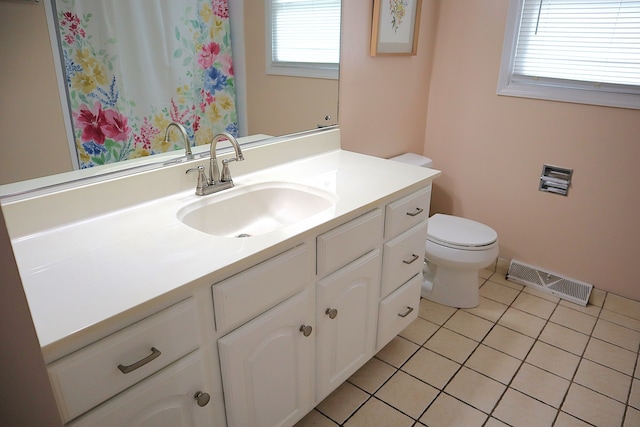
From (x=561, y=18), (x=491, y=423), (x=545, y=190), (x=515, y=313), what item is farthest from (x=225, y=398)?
(x=561, y=18)

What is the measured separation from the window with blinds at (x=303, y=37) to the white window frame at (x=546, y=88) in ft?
3.43

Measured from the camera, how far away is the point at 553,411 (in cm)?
174

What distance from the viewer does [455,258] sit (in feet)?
7.32

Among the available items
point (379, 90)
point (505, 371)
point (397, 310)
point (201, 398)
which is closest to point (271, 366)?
point (201, 398)

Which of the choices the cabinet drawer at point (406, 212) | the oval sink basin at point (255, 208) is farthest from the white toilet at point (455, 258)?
the oval sink basin at point (255, 208)

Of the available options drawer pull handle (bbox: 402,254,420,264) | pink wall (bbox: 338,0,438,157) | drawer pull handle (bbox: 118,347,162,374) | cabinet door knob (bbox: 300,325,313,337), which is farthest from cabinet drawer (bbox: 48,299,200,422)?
pink wall (bbox: 338,0,438,157)

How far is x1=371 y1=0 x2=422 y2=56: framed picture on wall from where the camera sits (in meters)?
2.12

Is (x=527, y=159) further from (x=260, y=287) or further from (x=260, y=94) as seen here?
(x=260, y=287)

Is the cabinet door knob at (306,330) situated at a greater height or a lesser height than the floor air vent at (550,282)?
greater

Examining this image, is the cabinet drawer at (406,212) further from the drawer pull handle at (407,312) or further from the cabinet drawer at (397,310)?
the drawer pull handle at (407,312)

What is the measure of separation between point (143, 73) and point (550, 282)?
236 centimetres

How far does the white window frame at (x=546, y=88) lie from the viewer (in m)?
2.17

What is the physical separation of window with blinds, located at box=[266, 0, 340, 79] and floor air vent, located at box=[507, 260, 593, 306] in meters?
1.60

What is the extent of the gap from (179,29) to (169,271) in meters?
0.88
